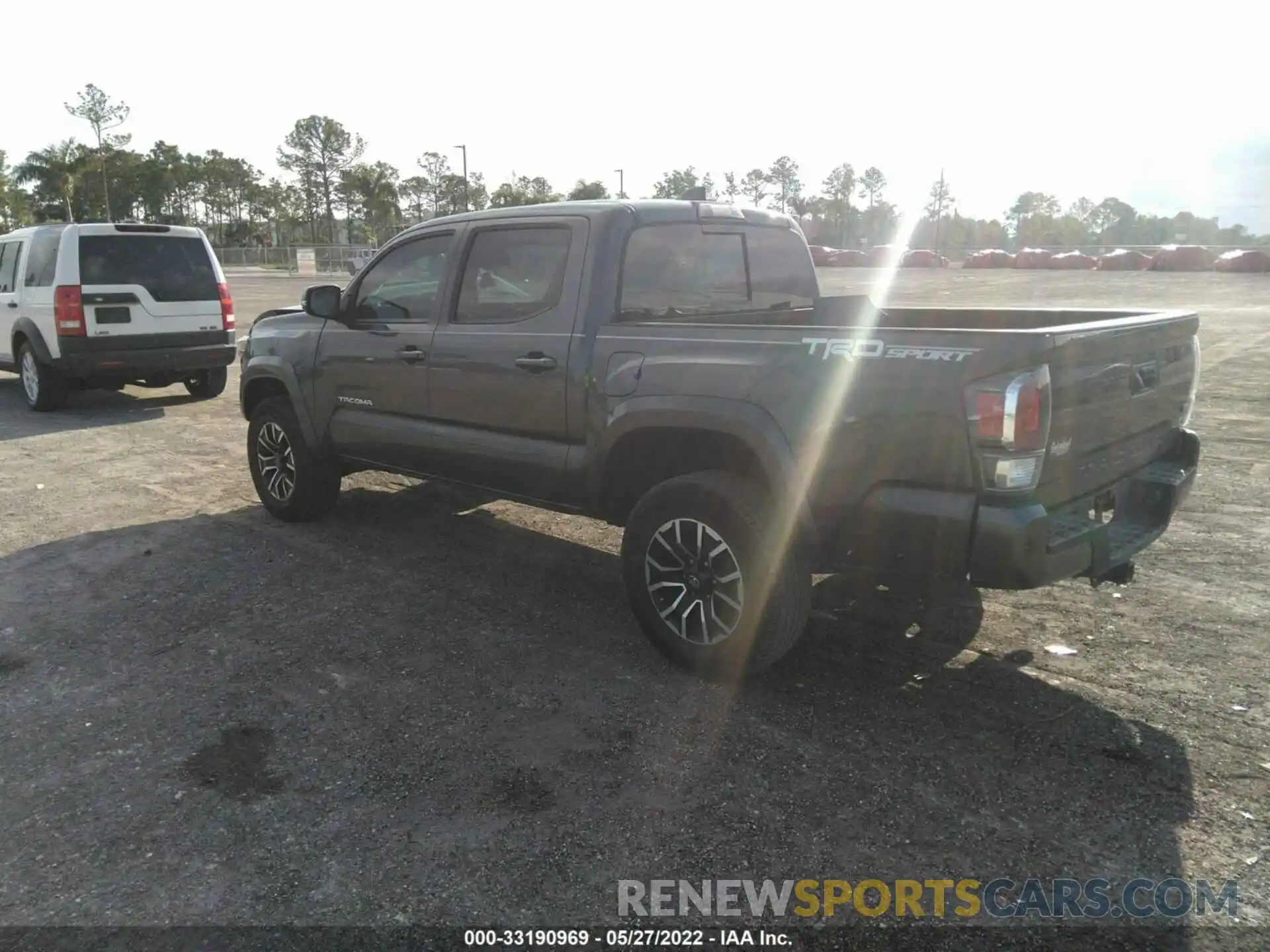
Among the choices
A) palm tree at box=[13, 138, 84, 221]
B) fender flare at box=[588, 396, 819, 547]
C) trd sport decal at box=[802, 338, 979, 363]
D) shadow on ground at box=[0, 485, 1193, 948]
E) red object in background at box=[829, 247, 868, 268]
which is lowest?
shadow on ground at box=[0, 485, 1193, 948]

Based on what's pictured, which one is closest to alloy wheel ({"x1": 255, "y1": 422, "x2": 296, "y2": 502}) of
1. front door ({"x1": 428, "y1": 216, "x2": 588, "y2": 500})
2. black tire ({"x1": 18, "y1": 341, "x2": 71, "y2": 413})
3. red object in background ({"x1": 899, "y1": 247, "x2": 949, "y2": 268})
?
front door ({"x1": 428, "y1": 216, "x2": 588, "y2": 500})

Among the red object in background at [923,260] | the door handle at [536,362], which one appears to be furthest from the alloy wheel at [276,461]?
the red object in background at [923,260]

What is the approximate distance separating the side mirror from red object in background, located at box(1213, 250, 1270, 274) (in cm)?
4525

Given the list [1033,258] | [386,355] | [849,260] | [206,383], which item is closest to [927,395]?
[386,355]

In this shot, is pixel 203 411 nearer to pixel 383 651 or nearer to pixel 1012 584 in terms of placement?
pixel 383 651

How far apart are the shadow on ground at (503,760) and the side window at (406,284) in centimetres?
156

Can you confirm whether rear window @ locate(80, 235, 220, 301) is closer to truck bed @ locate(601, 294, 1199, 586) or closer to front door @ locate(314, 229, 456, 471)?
front door @ locate(314, 229, 456, 471)

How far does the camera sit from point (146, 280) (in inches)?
401

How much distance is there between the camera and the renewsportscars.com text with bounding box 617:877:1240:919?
8.52ft

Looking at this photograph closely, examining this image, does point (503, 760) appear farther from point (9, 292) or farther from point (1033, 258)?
point (1033, 258)

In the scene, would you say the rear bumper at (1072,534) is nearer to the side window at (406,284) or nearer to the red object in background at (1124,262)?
the side window at (406,284)

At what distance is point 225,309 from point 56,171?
8323 centimetres

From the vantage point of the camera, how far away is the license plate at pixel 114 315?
32.7 ft

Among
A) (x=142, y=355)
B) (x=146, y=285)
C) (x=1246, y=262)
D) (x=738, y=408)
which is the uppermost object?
(x=1246, y=262)
